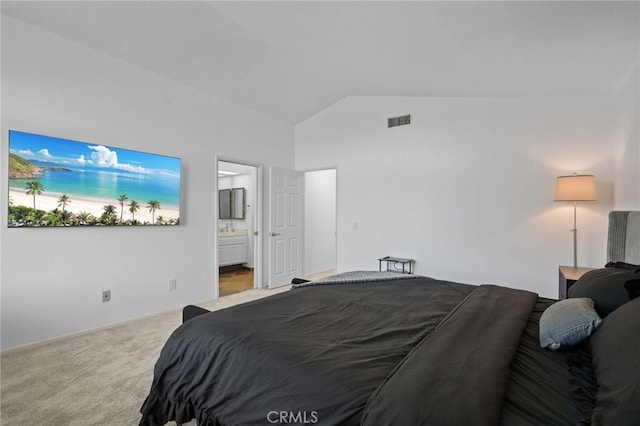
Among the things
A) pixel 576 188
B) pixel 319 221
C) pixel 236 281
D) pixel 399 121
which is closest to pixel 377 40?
pixel 399 121

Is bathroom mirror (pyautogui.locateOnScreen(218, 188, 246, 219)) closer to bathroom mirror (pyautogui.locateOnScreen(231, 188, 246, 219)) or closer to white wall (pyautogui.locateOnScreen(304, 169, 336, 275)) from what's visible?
bathroom mirror (pyautogui.locateOnScreen(231, 188, 246, 219))

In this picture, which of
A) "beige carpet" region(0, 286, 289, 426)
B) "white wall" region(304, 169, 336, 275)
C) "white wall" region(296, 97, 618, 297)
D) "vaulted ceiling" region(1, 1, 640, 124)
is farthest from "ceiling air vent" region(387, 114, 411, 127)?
"beige carpet" region(0, 286, 289, 426)

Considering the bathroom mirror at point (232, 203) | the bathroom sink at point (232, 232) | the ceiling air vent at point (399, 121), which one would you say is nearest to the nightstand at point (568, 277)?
the ceiling air vent at point (399, 121)

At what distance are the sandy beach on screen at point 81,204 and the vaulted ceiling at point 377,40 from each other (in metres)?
1.51

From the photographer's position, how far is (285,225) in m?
5.09

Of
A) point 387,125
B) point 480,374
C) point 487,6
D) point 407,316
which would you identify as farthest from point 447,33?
point 480,374

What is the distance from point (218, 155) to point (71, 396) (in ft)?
9.84

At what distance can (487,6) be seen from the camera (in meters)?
2.10

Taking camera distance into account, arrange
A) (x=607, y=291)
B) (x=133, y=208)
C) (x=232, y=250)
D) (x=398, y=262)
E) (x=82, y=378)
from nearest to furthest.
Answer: (x=607, y=291), (x=82, y=378), (x=133, y=208), (x=398, y=262), (x=232, y=250)

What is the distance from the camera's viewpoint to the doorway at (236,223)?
594 centimetres

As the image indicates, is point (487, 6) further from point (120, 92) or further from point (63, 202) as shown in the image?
point (63, 202)

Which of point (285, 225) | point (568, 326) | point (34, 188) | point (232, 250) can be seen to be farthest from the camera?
point (232, 250)

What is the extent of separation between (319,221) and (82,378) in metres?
4.49

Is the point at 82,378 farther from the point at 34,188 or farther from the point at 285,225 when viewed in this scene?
the point at 285,225
